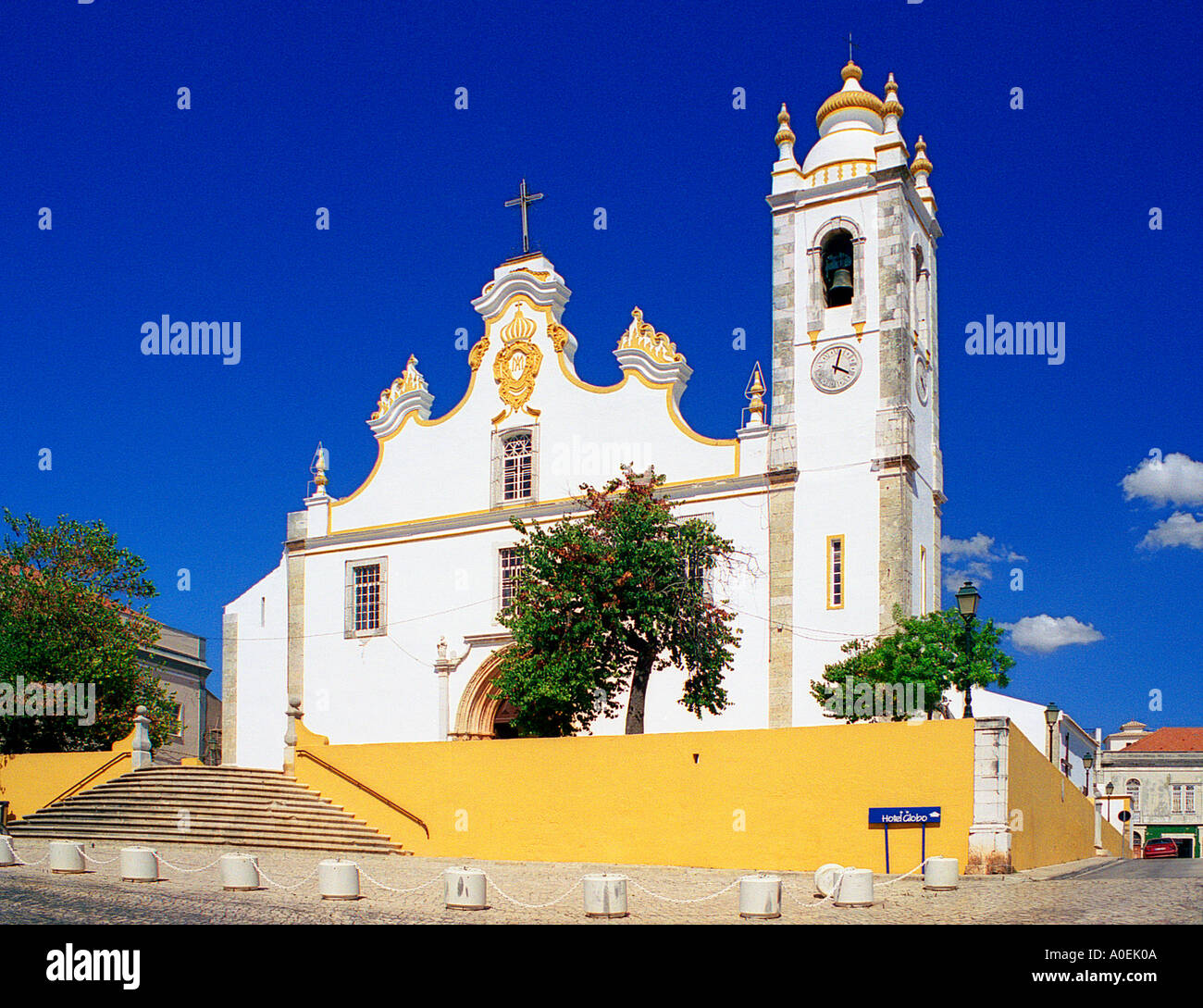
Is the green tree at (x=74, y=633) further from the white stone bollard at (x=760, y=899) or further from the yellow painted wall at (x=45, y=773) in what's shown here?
the white stone bollard at (x=760, y=899)

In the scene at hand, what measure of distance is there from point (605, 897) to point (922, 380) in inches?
789

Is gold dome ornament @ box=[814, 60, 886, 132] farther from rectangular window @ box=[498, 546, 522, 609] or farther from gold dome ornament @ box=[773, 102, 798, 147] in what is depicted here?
rectangular window @ box=[498, 546, 522, 609]

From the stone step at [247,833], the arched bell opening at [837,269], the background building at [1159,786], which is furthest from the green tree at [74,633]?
the background building at [1159,786]

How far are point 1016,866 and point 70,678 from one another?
21.0 m

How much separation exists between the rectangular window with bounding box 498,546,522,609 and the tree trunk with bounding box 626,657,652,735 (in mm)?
6920

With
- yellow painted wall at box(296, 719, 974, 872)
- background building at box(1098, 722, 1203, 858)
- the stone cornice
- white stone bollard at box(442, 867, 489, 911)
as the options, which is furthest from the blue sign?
background building at box(1098, 722, 1203, 858)

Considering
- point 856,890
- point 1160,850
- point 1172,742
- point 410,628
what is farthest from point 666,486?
point 1172,742

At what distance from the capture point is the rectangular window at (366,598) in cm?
3309

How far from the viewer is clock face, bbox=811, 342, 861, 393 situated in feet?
94.9

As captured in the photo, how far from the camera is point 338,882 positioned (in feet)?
49.2

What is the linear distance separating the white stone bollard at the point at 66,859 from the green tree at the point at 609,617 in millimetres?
8499

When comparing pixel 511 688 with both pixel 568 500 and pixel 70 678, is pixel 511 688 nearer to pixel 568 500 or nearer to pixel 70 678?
pixel 568 500

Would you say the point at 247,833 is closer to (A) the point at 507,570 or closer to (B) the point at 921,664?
(A) the point at 507,570
